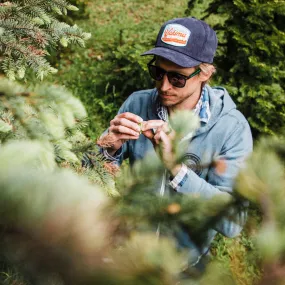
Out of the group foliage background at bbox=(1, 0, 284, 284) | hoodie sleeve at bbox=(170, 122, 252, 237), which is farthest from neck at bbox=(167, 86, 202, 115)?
foliage background at bbox=(1, 0, 284, 284)

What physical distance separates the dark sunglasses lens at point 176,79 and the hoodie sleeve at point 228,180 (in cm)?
41

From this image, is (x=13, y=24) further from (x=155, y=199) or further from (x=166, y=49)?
(x=155, y=199)

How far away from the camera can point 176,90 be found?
2.18 meters

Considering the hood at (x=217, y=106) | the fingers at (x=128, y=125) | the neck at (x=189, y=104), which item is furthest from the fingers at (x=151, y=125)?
the neck at (x=189, y=104)

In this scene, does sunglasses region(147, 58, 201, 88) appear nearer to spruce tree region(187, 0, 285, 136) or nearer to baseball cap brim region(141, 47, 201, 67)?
baseball cap brim region(141, 47, 201, 67)

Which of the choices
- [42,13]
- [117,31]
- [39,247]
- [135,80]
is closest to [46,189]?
[39,247]

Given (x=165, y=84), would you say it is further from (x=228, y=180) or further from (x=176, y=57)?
(x=228, y=180)

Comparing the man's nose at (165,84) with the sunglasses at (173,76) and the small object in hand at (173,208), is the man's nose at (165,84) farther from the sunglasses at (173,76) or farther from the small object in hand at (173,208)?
the small object in hand at (173,208)

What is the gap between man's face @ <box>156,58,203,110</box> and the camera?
2.18 meters

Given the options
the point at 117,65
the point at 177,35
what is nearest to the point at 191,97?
the point at 177,35

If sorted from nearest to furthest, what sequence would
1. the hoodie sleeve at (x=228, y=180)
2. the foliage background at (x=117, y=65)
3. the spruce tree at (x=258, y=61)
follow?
the hoodie sleeve at (x=228, y=180)
the spruce tree at (x=258, y=61)
the foliage background at (x=117, y=65)

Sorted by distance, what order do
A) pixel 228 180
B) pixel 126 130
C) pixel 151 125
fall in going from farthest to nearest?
1. pixel 126 130
2. pixel 151 125
3. pixel 228 180

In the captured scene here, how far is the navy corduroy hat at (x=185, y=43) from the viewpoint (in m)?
2.16

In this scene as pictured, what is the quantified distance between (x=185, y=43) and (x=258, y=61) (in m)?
2.45
